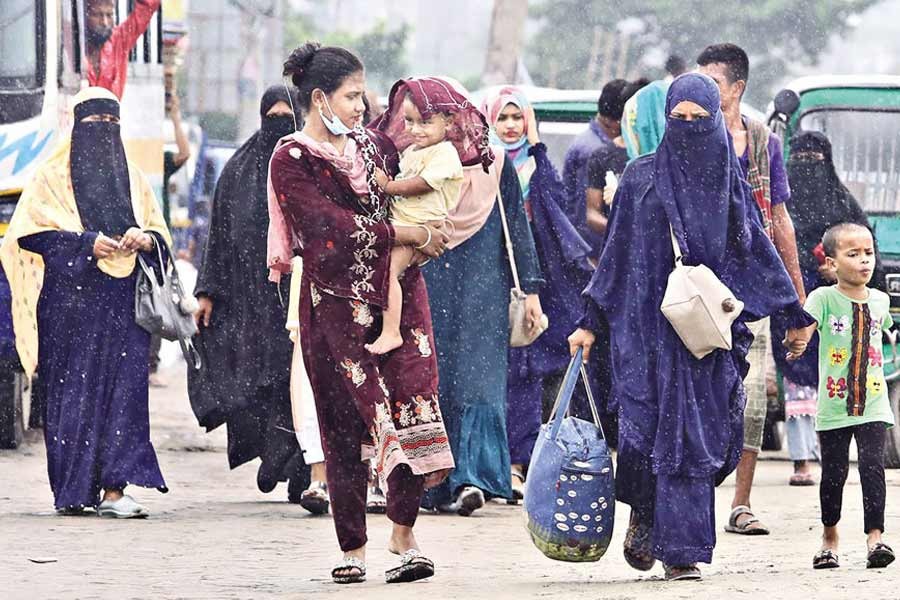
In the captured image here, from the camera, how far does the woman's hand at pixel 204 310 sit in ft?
30.8

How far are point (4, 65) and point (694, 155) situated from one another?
262 inches

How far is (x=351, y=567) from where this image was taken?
6.75 m

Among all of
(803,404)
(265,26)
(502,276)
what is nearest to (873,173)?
(803,404)

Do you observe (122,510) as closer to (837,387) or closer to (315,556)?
(315,556)

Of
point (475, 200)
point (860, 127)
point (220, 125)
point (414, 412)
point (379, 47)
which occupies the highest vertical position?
point (379, 47)

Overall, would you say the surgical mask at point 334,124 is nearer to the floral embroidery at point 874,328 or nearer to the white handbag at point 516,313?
the floral embroidery at point 874,328

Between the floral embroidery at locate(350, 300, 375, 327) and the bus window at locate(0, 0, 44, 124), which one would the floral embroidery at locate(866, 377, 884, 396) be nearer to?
the floral embroidery at locate(350, 300, 375, 327)

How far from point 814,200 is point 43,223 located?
13.7 ft

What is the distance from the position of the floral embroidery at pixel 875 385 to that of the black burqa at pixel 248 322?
2984 millimetres

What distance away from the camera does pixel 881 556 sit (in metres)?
6.81

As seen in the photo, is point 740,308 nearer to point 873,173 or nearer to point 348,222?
point 348,222

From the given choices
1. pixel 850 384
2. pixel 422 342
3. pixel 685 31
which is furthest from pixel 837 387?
pixel 685 31

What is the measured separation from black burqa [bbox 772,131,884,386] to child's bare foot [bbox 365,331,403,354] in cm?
451

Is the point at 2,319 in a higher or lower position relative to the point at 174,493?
higher
